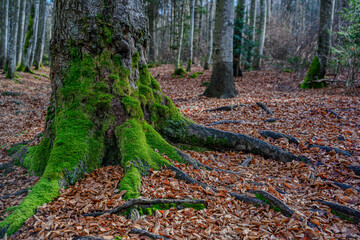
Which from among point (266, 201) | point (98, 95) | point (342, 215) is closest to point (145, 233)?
point (266, 201)

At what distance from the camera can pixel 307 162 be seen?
4707 millimetres

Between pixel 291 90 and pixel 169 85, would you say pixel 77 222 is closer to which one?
pixel 291 90

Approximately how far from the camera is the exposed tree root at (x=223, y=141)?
485cm

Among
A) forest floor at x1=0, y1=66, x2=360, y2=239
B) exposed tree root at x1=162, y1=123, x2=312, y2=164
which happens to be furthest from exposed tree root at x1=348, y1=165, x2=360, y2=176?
exposed tree root at x1=162, y1=123, x2=312, y2=164

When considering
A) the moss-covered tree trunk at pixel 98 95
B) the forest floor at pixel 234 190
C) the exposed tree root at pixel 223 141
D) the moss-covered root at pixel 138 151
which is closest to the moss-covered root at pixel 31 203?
the forest floor at pixel 234 190

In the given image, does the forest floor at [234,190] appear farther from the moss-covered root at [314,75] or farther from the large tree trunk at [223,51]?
the moss-covered root at [314,75]

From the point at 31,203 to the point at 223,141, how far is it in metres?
3.48

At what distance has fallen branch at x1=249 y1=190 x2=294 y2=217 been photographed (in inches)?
127

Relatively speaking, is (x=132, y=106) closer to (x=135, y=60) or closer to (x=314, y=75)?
(x=135, y=60)

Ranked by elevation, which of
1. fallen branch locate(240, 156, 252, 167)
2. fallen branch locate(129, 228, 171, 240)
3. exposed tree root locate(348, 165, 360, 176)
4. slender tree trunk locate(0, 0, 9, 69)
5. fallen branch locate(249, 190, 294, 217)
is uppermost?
slender tree trunk locate(0, 0, 9, 69)

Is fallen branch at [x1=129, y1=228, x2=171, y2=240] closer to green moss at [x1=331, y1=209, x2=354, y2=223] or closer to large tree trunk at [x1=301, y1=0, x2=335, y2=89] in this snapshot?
green moss at [x1=331, y1=209, x2=354, y2=223]

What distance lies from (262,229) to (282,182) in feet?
4.62

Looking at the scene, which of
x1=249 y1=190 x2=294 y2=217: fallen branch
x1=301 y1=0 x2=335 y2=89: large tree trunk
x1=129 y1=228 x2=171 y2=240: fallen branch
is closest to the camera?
x1=129 y1=228 x2=171 y2=240: fallen branch

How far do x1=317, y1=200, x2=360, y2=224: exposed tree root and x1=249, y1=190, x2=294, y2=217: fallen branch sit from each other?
2.31ft
